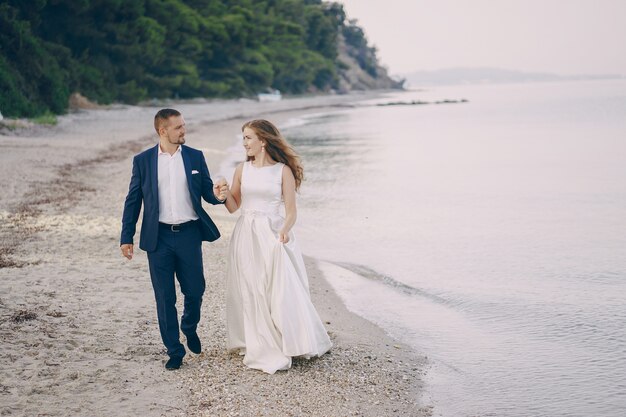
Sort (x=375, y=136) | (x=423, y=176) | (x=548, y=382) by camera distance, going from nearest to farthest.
Answer: (x=548, y=382), (x=423, y=176), (x=375, y=136)

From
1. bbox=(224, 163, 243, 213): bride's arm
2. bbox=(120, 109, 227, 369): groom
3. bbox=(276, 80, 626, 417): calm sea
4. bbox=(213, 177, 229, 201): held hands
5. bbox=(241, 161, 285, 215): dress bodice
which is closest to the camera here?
bbox=(120, 109, 227, 369): groom

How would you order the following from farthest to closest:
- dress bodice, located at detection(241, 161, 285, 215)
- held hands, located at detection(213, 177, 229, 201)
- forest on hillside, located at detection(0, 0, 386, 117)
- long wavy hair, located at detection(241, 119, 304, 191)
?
forest on hillside, located at detection(0, 0, 386, 117) → dress bodice, located at detection(241, 161, 285, 215) → long wavy hair, located at detection(241, 119, 304, 191) → held hands, located at detection(213, 177, 229, 201)

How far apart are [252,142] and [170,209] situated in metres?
0.79

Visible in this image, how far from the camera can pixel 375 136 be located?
4256 centimetres

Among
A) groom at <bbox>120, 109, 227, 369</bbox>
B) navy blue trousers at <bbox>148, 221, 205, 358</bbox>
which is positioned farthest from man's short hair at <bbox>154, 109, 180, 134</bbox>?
navy blue trousers at <bbox>148, 221, 205, 358</bbox>

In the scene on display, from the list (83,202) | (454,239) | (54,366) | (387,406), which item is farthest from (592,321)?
(83,202)

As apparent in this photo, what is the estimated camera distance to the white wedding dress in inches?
220

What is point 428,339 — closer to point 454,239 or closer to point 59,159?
point 454,239

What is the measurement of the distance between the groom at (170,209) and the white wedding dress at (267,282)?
336 millimetres

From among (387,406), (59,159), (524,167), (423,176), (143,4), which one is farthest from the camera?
(143,4)

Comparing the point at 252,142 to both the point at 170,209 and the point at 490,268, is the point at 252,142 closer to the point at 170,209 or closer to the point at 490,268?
the point at 170,209

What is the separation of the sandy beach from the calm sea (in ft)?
1.84

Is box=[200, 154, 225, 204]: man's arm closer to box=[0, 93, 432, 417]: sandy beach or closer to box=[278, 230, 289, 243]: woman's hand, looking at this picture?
box=[278, 230, 289, 243]: woman's hand

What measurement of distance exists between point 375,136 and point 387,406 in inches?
1482
